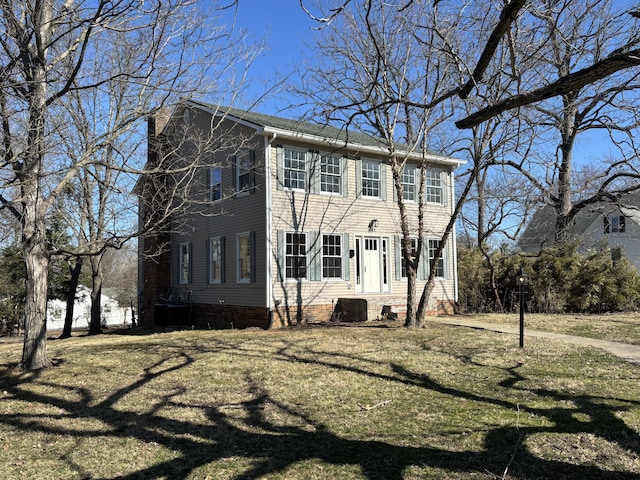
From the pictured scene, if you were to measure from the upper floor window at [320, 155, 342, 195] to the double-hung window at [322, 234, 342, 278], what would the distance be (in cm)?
147

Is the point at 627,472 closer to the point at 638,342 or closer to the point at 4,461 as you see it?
the point at 4,461

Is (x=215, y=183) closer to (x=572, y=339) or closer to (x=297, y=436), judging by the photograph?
(x=572, y=339)

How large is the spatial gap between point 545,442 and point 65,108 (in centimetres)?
1081

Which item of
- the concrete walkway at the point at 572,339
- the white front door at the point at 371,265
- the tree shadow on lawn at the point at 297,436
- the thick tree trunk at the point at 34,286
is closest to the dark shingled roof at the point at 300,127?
the white front door at the point at 371,265

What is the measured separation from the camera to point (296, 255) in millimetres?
14953

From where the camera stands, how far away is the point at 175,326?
1739 cm

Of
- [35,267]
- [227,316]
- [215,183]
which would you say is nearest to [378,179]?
[215,183]

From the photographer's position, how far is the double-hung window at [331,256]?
15586 millimetres

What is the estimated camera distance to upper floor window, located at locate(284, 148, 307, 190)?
15.0 meters

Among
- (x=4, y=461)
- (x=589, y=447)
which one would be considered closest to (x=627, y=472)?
(x=589, y=447)

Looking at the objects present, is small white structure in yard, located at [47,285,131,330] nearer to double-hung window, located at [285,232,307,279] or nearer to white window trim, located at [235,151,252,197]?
white window trim, located at [235,151,252,197]

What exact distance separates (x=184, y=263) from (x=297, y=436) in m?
14.4

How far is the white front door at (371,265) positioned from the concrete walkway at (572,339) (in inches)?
90.6

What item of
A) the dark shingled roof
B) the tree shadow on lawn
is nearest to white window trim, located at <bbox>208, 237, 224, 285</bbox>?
the dark shingled roof
